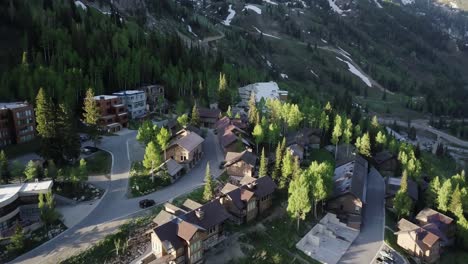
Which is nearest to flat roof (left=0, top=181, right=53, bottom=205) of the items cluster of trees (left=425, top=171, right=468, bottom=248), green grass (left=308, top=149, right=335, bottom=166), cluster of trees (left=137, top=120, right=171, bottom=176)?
cluster of trees (left=137, top=120, right=171, bottom=176)

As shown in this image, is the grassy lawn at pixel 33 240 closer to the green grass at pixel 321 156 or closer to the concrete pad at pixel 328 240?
the concrete pad at pixel 328 240

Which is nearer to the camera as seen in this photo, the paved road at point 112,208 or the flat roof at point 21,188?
the paved road at point 112,208

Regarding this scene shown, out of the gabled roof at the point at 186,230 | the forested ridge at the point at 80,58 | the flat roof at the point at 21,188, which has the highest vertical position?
the forested ridge at the point at 80,58

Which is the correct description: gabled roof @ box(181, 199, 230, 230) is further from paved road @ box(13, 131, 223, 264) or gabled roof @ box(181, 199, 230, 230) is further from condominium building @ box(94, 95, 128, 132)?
condominium building @ box(94, 95, 128, 132)

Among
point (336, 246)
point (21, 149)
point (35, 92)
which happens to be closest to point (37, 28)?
point (35, 92)

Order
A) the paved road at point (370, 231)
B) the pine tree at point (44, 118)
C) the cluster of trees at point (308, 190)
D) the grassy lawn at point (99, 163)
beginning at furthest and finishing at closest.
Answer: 1. the grassy lawn at point (99, 163)
2. the pine tree at point (44, 118)
3. the cluster of trees at point (308, 190)
4. the paved road at point (370, 231)

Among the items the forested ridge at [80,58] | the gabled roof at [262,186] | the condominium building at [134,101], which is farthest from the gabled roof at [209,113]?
the gabled roof at [262,186]

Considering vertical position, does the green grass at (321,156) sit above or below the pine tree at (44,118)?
below
